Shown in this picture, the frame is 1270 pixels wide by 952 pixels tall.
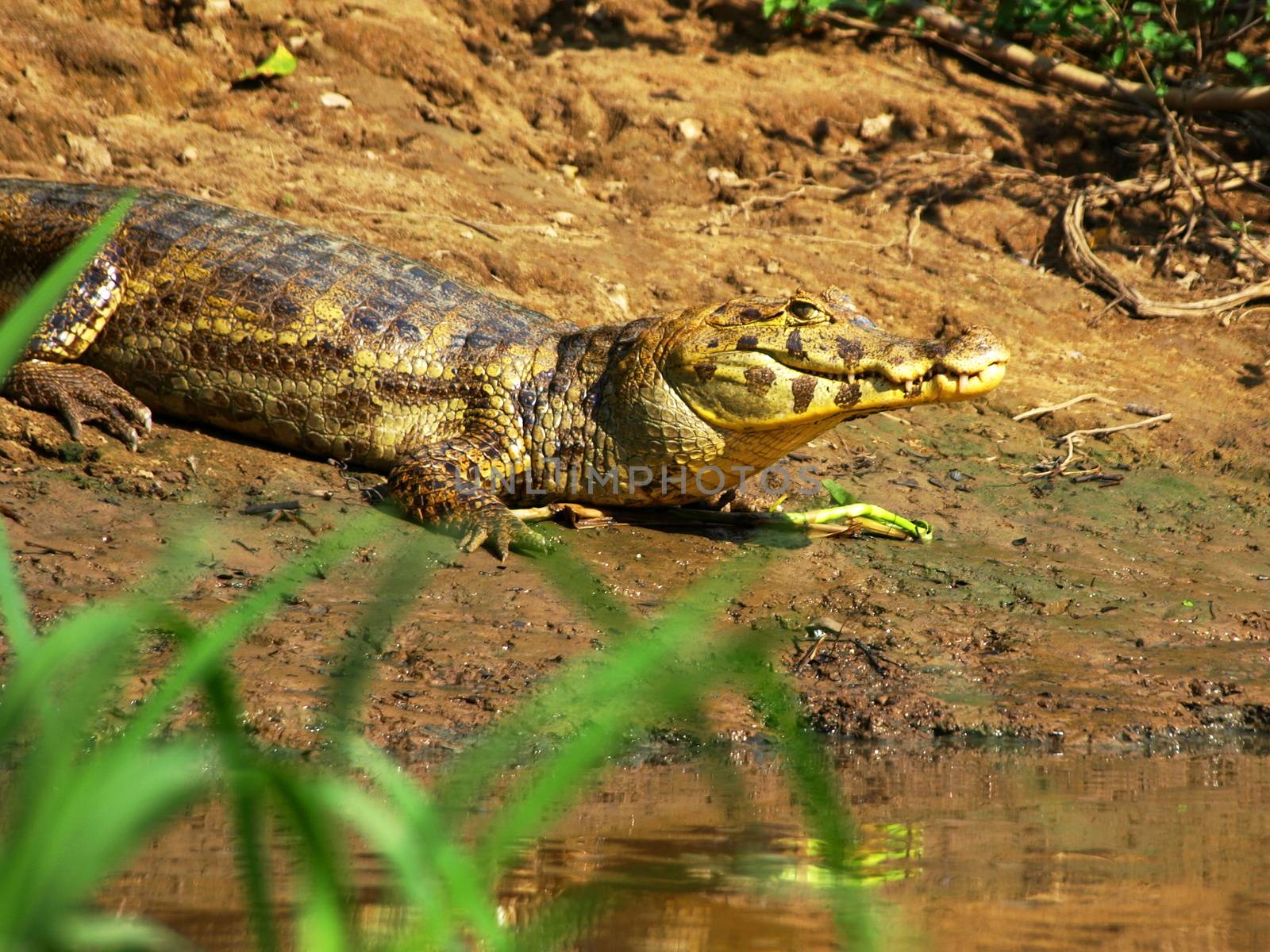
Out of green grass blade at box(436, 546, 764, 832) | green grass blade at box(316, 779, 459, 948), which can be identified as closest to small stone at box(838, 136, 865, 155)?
green grass blade at box(436, 546, 764, 832)

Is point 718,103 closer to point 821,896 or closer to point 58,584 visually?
point 58,584

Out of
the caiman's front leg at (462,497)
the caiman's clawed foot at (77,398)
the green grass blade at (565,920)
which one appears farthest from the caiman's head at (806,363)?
the green grass blade at (565,920)

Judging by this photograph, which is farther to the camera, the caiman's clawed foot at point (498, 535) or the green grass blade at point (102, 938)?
the caiman's clawed foot at point (498, 535)

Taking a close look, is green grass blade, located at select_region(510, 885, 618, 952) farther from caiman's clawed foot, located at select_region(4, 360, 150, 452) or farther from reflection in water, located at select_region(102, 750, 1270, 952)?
caiman's clawed foot, located at select_region(4, 360, 150, 452)

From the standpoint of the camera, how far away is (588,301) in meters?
7.17

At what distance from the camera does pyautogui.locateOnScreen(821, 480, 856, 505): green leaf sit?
5.72 m

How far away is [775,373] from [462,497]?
126 centimetres

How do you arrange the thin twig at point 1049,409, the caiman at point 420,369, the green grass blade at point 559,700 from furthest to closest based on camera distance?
the thin twig at point 1049,409 → the caiman at point 420,369 → the green grass blade at point 559,700

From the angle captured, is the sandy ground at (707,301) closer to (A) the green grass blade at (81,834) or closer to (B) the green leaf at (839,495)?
(B) the green leaf at (839,495)

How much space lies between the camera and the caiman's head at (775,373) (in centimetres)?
486

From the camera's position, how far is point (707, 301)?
740cm

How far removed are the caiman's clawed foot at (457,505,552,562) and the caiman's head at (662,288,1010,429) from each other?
2.72 feet

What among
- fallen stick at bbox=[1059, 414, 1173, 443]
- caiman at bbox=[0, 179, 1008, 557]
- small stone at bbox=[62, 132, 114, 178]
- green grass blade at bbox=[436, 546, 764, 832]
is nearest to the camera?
green grass blade at bbox=[436, 546, 764, 832]

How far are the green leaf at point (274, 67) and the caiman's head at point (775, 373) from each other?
4383 mm
